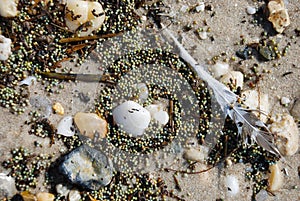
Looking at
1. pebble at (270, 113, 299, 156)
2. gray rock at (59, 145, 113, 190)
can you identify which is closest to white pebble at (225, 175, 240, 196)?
pebble at (270, 113, 299, 156)

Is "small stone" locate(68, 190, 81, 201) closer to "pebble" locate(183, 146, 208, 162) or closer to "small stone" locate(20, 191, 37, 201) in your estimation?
"small stone" locate(20, 191, 37, 201)

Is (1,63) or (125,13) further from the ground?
(125,13)

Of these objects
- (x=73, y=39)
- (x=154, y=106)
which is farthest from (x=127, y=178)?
(x=73, y=39)

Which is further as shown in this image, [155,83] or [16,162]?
[155,83]

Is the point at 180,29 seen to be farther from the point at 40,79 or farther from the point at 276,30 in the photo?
the point at 40,79

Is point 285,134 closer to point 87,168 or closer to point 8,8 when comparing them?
point 87,168

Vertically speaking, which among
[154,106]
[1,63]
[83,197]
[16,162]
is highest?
[1,63]
